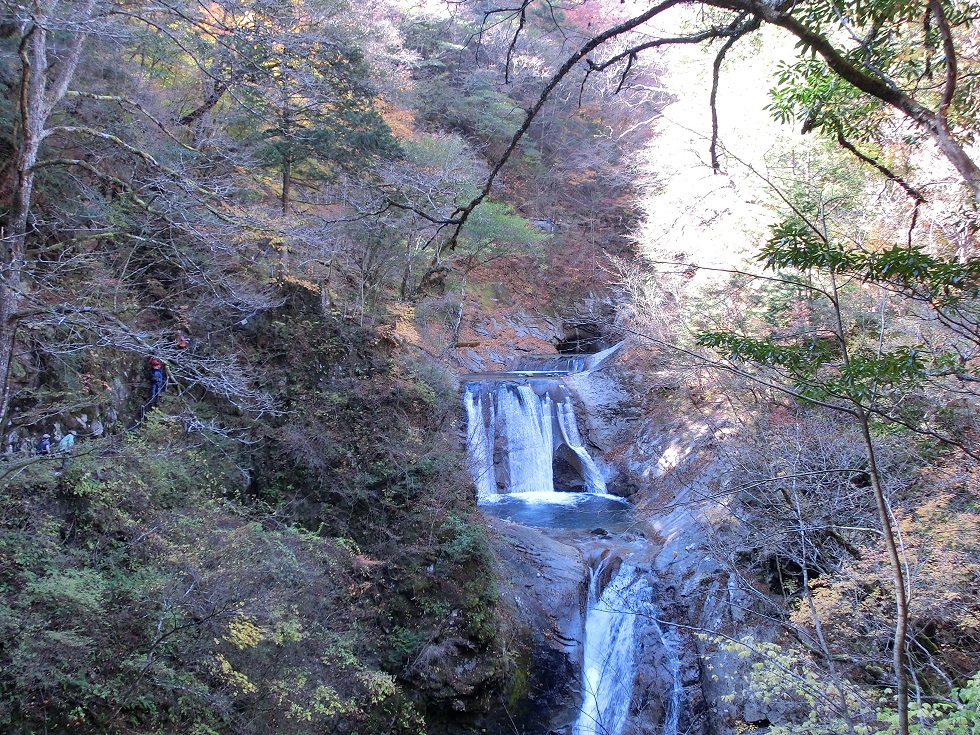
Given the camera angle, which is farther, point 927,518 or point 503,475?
point 503,475

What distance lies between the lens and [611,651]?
8.55m

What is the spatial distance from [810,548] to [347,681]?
5994mm

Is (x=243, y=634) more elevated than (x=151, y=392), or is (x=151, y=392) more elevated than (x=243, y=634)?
(x=151, y=392)

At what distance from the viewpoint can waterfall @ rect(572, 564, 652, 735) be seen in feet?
25.8

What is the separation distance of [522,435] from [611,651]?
256 inches

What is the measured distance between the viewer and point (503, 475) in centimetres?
1394

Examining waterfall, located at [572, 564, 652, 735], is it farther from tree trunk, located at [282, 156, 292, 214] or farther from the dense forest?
tree trunk, located at [282, 156, 292, 214]

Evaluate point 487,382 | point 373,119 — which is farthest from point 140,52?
point 487,382

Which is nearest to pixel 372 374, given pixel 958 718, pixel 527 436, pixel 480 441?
pixel 480 441

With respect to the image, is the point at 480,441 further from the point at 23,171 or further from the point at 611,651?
the point at 23,171

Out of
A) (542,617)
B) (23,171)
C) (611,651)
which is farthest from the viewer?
(542,617)

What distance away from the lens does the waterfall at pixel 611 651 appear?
25.8ft

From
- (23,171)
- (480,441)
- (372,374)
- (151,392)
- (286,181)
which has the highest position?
(286,181)

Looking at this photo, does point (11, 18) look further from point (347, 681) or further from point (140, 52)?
point (347, 681)
